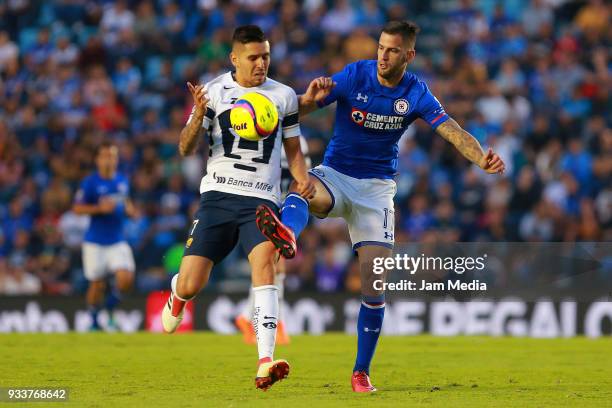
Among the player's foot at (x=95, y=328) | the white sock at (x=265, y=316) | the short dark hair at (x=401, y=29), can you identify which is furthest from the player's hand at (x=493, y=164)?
the player's foot at (x=95, y=328)

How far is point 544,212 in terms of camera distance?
57.1 feet

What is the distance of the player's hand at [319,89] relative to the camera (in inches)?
342

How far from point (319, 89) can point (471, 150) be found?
1216 millimetres

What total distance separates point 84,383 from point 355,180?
2.66 metres

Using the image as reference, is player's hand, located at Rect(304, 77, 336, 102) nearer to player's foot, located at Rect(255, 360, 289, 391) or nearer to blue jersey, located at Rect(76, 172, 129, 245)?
player's foot, located at Rect(255, 360, 289, 391)

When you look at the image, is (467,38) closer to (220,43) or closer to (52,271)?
(220,43)

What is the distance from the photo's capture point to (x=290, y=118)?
8672 mm

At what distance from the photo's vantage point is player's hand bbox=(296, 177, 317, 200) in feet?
28.2

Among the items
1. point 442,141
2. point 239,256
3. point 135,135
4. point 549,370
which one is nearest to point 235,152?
point 549,370

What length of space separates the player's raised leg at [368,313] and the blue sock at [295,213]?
2.18 ft

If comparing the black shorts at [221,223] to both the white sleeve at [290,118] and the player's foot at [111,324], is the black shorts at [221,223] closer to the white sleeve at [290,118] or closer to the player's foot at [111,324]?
the white sleeve at [290,118]

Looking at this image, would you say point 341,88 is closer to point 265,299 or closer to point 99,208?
point 265,299

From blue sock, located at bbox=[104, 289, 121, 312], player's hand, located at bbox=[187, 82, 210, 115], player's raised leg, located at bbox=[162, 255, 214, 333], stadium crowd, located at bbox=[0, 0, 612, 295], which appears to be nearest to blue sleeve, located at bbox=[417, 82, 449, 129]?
player's hand, located at bbox=[187, 82, 210, 115]

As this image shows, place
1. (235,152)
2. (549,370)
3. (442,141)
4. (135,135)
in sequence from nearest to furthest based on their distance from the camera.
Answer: (235,152) → (549,370) → (442,141) → (135,135)
